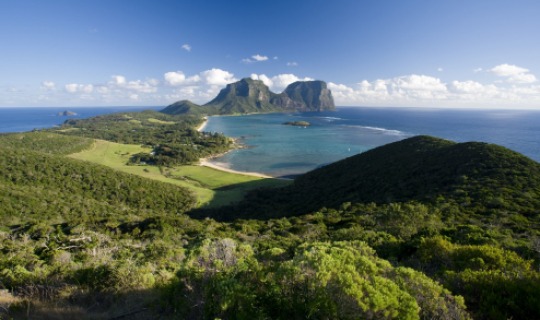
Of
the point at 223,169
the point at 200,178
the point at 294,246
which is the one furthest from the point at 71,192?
the point at 223,169

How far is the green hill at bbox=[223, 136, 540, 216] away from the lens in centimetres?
2986

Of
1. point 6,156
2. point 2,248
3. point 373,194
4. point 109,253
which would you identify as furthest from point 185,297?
point 6,156

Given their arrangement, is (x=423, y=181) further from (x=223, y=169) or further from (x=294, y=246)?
(x=223, y=169)

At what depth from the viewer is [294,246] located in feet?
52.2

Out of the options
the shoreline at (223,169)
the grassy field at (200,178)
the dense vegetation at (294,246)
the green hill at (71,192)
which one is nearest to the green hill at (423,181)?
the dense vegetation at (294,246)

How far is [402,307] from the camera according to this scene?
21.2 feet

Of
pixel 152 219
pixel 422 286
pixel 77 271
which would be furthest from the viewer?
Answer: pixel 152 219

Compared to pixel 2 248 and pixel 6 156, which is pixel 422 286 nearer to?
pixel 2 248

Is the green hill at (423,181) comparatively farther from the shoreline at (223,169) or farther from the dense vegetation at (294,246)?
the shoreline at (223,169)

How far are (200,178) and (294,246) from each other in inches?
2443

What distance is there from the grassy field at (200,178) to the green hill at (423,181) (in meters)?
7.03

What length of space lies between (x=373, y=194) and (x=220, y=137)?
11160 cm

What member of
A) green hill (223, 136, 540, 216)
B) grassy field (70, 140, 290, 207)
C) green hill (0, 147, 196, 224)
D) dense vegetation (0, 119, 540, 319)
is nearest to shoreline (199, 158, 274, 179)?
grassy field (70, 140, 290, 207)

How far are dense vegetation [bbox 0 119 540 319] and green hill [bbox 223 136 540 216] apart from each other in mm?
311
